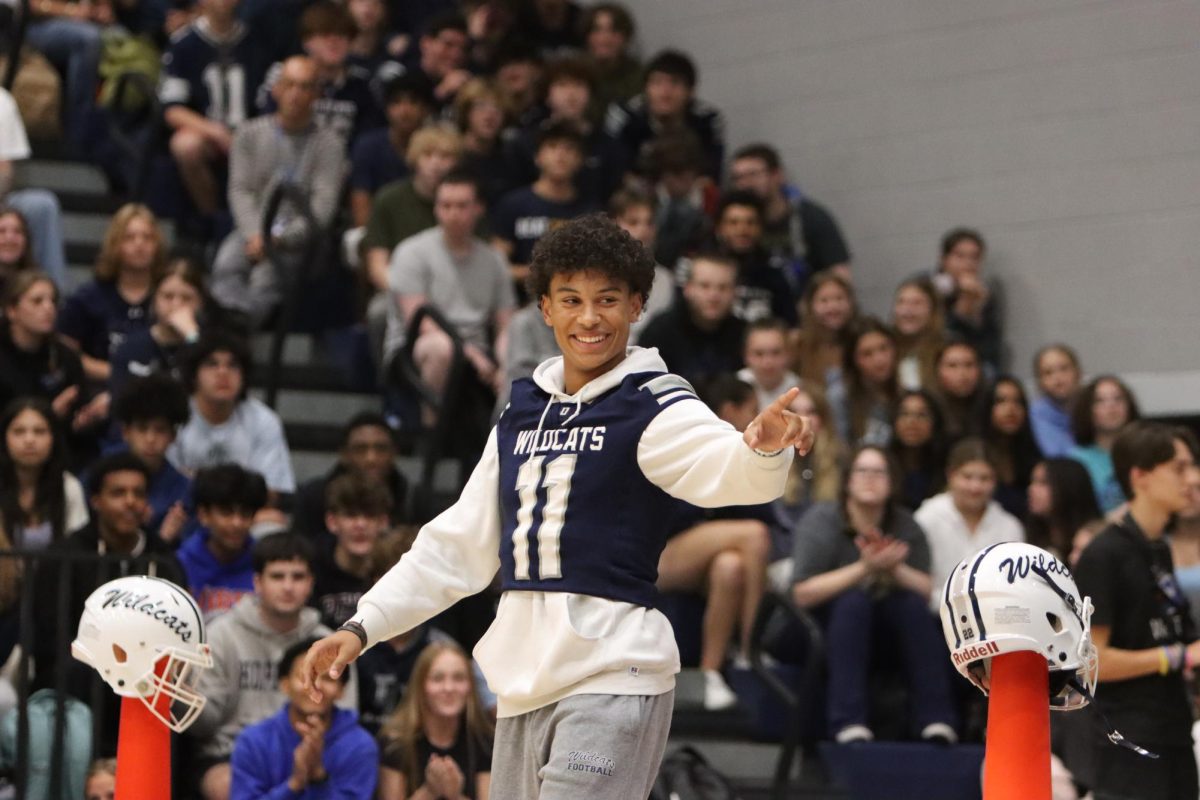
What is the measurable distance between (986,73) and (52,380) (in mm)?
5250

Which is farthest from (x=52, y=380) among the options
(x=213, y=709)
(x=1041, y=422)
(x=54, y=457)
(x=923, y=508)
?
(x=1041, y=422)

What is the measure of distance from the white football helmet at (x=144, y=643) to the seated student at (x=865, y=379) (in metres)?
5.01

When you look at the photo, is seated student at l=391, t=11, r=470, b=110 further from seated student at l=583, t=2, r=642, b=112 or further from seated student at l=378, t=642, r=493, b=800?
seated student at l=378, t=642, r=493, b=800

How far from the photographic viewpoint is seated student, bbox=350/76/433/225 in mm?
10742

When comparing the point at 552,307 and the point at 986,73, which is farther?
the point at 986,73

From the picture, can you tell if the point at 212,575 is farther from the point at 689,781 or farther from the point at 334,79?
the point at 334,79

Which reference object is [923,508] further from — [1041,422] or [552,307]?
[552,307]

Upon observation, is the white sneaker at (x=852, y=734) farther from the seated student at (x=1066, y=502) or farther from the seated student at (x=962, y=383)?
the seated student at (x=962, y=383)

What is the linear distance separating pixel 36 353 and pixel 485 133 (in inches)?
123

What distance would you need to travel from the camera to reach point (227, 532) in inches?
294

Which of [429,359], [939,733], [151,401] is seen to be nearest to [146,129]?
[429,359]

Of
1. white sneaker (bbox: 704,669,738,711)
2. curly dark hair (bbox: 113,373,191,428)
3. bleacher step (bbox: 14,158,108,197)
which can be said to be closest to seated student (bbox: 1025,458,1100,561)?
white sneaker (bbox: 704,669,738,711)

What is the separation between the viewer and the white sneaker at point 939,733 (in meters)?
7.61

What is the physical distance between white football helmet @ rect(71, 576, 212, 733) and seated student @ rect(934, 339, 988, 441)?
5291 mm
